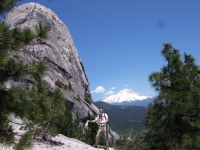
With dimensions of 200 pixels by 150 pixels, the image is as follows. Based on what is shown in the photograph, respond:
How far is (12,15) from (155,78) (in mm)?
42319

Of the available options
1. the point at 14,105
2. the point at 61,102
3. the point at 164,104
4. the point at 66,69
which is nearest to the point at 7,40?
the point at 14,105

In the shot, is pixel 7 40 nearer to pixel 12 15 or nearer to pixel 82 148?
pixel 82 148

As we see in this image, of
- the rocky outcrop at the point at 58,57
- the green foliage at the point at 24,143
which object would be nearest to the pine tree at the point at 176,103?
the green foliage at the point at 24,143

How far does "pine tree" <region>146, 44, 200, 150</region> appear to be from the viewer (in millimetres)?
9617

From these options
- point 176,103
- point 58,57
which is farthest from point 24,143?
point 58,57

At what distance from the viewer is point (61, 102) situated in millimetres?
4773

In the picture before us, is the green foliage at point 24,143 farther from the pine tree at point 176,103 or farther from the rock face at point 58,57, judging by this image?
the rock face at point 58,57

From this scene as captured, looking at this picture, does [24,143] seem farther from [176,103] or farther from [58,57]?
[58,57]

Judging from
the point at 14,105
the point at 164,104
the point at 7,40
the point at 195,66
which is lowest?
the point at 14,105

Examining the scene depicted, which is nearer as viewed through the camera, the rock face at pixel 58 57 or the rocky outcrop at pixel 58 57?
the rocky outcrop at pixel 58 57

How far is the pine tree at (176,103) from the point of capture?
9.62m

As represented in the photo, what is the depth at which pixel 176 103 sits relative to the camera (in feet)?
31.7

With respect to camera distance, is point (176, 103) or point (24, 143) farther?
point (176, 103)

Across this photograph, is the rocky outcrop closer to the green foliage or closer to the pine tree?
the pine tree
